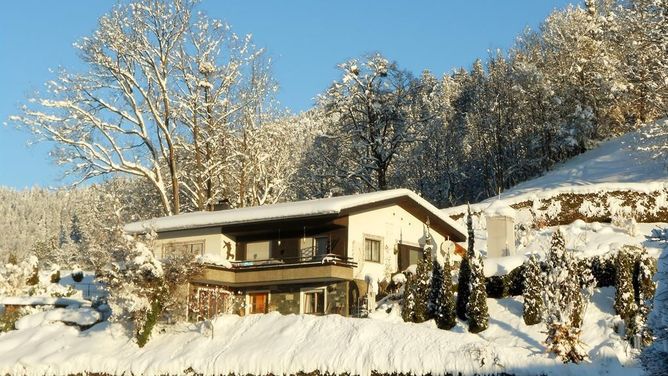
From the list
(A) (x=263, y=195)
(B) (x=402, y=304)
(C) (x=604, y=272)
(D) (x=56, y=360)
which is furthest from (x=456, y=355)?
(A) (x=263, y=195)

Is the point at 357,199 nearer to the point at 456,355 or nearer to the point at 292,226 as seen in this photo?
the point at 292,226

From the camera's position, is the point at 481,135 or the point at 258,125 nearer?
the point at 258,125

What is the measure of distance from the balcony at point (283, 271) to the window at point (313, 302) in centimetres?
95

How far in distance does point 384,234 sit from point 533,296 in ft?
34.9

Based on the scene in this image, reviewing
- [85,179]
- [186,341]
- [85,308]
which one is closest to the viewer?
[186,341]

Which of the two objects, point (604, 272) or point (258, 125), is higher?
point (258, 125)

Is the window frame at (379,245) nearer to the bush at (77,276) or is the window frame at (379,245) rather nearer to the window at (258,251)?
the window at (258,251)

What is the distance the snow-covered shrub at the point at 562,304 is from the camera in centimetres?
2558

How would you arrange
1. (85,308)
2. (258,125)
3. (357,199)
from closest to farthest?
(357,199) < (85,308) < (258,125)

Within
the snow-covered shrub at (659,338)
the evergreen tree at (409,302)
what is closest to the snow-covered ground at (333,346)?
the evergreen tree at (409,302)

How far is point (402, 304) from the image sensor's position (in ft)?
104

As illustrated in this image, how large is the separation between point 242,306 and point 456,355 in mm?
13307

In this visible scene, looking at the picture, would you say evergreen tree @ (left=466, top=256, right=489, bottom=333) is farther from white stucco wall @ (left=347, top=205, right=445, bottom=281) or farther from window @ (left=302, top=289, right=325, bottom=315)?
window @ (left=302, top=289, right=325, bottom=315)

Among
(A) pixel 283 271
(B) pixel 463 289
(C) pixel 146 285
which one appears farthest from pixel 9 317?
(B) pixel 463 289
